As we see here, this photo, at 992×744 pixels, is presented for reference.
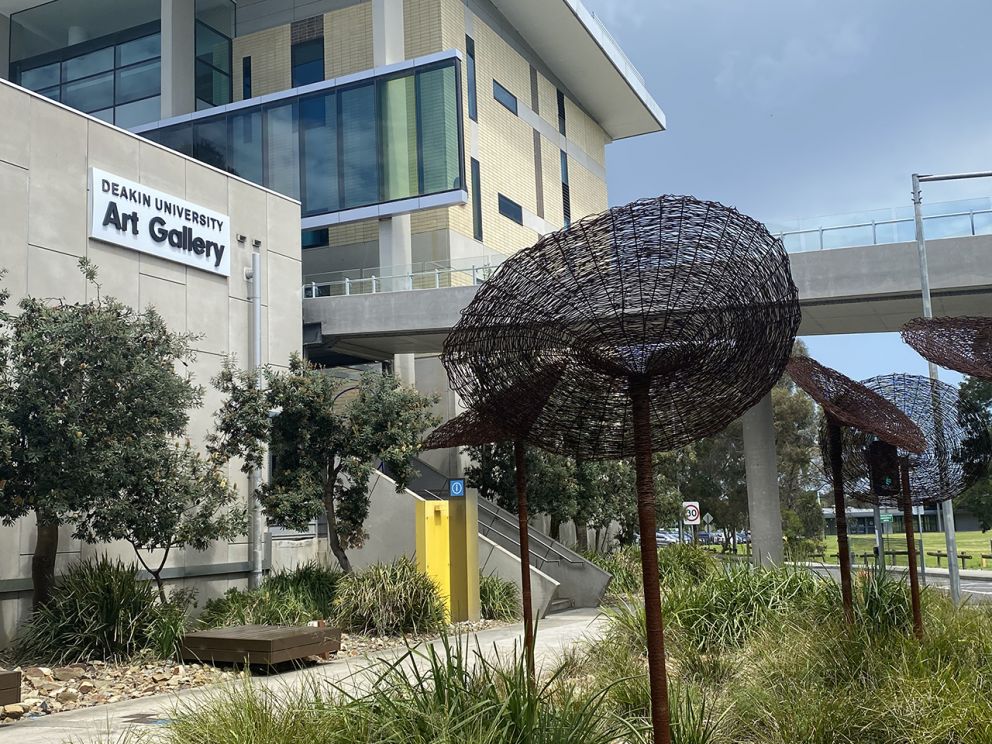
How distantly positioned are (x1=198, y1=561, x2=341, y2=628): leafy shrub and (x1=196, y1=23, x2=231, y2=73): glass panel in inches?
975

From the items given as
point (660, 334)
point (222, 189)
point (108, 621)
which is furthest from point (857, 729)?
point (222, 189)

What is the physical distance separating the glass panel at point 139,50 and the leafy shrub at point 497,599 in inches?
991

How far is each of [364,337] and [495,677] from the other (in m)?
21.3

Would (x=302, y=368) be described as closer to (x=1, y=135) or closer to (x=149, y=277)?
(x=149, y=277)

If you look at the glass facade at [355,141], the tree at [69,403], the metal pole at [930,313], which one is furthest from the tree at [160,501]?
the glass facade at [355,141]

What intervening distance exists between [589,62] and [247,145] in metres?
16.9

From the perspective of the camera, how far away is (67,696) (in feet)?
35.9

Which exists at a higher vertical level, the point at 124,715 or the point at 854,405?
the point at 854,405

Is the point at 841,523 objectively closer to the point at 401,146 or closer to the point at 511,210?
the point at 401,146

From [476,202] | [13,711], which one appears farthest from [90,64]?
[13,711]

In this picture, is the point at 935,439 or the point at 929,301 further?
the point at 929,301

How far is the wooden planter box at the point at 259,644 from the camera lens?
39.1 ft

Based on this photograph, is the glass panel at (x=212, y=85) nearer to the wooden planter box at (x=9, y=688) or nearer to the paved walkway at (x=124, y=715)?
the paved walkway at (x=124, y=715)

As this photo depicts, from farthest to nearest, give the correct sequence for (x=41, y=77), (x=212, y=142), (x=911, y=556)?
1. (x=41, y=77)
2. (x=212, y=142)
3. (x=911, y=556)
